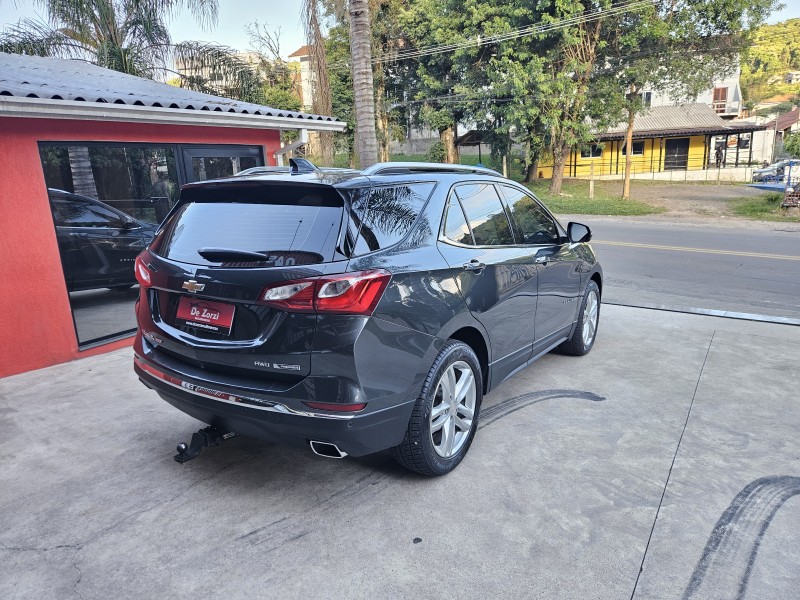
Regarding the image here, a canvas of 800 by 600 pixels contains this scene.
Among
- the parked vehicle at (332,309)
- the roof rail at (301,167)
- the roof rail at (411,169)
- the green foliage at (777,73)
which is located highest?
the green foliage at (777,73)

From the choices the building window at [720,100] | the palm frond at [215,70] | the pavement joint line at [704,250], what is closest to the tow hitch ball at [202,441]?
the pavement joint line at [704,250]

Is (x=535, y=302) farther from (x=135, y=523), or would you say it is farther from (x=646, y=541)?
(x=135, y=523)

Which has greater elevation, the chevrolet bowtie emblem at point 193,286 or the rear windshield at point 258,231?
the rear windshield at point 258,231

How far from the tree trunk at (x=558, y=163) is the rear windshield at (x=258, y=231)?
2604 centimetres

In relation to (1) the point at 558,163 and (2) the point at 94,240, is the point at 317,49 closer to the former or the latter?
(2) the point at 94,240

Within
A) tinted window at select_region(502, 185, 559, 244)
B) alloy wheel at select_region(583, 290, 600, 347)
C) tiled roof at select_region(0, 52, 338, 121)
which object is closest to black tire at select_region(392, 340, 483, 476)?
tinted window at select_region(502, 185, 559, 244)

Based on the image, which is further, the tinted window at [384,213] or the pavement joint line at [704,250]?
the pavement joint line at [704,250]

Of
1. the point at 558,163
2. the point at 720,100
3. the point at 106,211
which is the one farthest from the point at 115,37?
the point at 720,100

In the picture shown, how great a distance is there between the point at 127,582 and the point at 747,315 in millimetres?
7116

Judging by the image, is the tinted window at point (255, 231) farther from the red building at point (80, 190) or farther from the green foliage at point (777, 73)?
the green foliage at point (777, 73)

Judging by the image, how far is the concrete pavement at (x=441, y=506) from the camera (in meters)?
2.56

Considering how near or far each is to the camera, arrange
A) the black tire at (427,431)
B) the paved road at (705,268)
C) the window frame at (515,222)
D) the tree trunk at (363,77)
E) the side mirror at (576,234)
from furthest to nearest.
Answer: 1. the tree trunk at (363,77)
2. the paved road at (705,268)
3. the side mirror at (576,234)
4. the window frame at (515,222)
5. the black tire at (427,431)

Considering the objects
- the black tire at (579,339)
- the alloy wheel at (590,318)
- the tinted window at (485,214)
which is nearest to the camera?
the tinted window at (485,214)

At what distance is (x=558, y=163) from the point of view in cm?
2795
